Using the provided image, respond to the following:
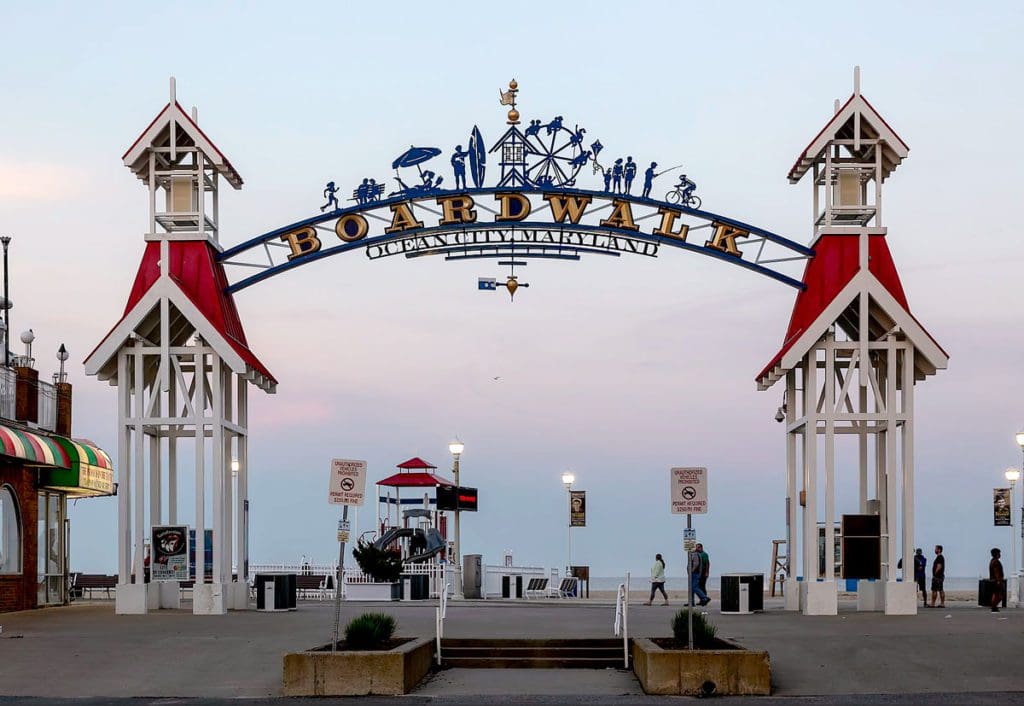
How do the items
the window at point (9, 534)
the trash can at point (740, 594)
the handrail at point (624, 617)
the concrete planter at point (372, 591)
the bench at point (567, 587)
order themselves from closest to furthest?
the handrail at point (624, 617), the trash can at point (740, 594), the window at point (9, 534), the concrete planter at point (372, 591), the bench at point (567, 587)

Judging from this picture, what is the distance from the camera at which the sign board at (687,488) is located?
21438 millimetres

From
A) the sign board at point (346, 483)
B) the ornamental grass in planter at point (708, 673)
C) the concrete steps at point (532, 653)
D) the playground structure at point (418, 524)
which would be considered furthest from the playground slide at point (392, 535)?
the ornamental grass in planter at point (708, 673)

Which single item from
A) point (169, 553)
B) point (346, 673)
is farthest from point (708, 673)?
point (169, 553)

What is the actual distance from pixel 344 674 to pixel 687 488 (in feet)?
17.8

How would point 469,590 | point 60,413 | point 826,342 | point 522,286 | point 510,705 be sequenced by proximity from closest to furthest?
point 510,705, point 826,342, point 522,286, point 60,413, point 469,590

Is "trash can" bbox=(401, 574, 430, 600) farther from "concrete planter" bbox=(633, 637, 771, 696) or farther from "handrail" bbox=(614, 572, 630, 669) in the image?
"concrete planter" bbox=(633, 637, 771, 696)

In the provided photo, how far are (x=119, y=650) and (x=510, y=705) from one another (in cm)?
751

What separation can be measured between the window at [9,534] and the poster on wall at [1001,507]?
1083 inches

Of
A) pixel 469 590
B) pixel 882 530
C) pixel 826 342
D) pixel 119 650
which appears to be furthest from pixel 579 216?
pixel 469 590

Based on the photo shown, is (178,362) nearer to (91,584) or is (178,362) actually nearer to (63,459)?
(63,459)

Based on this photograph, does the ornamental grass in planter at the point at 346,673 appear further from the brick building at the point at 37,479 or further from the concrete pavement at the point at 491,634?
the brick building at the point at 37,479

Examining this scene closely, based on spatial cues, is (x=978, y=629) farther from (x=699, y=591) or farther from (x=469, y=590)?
(x=469, y=590)

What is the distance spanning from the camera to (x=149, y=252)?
107 ft

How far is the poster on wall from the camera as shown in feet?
148
